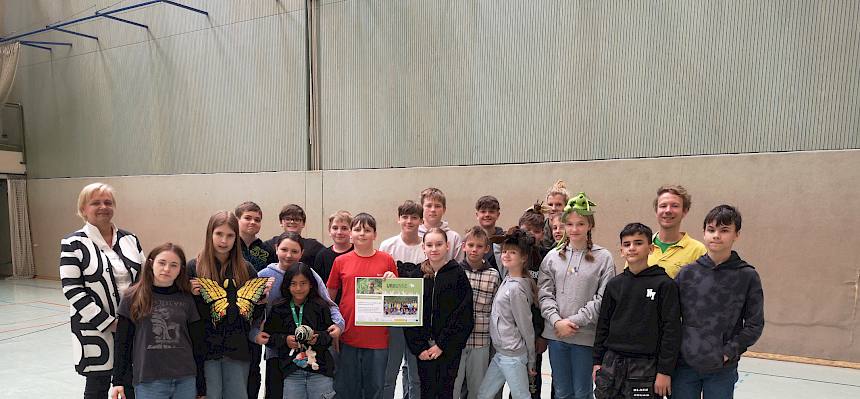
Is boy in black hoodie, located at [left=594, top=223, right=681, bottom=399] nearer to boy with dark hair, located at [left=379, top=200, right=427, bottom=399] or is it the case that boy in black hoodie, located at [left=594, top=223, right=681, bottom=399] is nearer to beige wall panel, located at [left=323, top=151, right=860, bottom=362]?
boy with dark hair, located at [left=379, top=200, right=427, bottom=399]

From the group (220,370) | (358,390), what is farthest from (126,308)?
(358,390)

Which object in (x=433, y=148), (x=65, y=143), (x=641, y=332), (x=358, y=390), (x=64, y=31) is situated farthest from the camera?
(x=65, y=143)

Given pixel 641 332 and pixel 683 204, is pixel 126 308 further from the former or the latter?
pixel 683 204

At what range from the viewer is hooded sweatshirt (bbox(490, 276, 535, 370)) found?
132 inches

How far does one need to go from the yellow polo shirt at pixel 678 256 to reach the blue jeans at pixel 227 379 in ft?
8.14

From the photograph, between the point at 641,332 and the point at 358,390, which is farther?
the point at 358,390

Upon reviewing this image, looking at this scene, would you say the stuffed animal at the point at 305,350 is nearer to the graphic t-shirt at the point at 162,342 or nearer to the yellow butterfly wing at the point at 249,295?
the yellow butterfly wing at the point at 249,295

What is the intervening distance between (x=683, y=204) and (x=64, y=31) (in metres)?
12.7

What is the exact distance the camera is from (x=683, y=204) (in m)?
3.13


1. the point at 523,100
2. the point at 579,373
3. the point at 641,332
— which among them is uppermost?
the point at 523,100

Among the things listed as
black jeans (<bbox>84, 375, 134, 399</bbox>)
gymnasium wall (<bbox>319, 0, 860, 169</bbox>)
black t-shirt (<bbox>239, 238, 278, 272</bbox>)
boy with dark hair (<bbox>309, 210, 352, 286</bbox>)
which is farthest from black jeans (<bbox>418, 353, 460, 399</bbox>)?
gymnasium wall (<bbox>319, 0, 860, 169</bbox>)

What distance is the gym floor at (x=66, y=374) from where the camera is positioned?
4.75m

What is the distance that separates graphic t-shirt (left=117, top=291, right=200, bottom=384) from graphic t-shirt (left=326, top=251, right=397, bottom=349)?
3.08ft

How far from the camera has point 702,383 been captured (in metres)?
2.88
